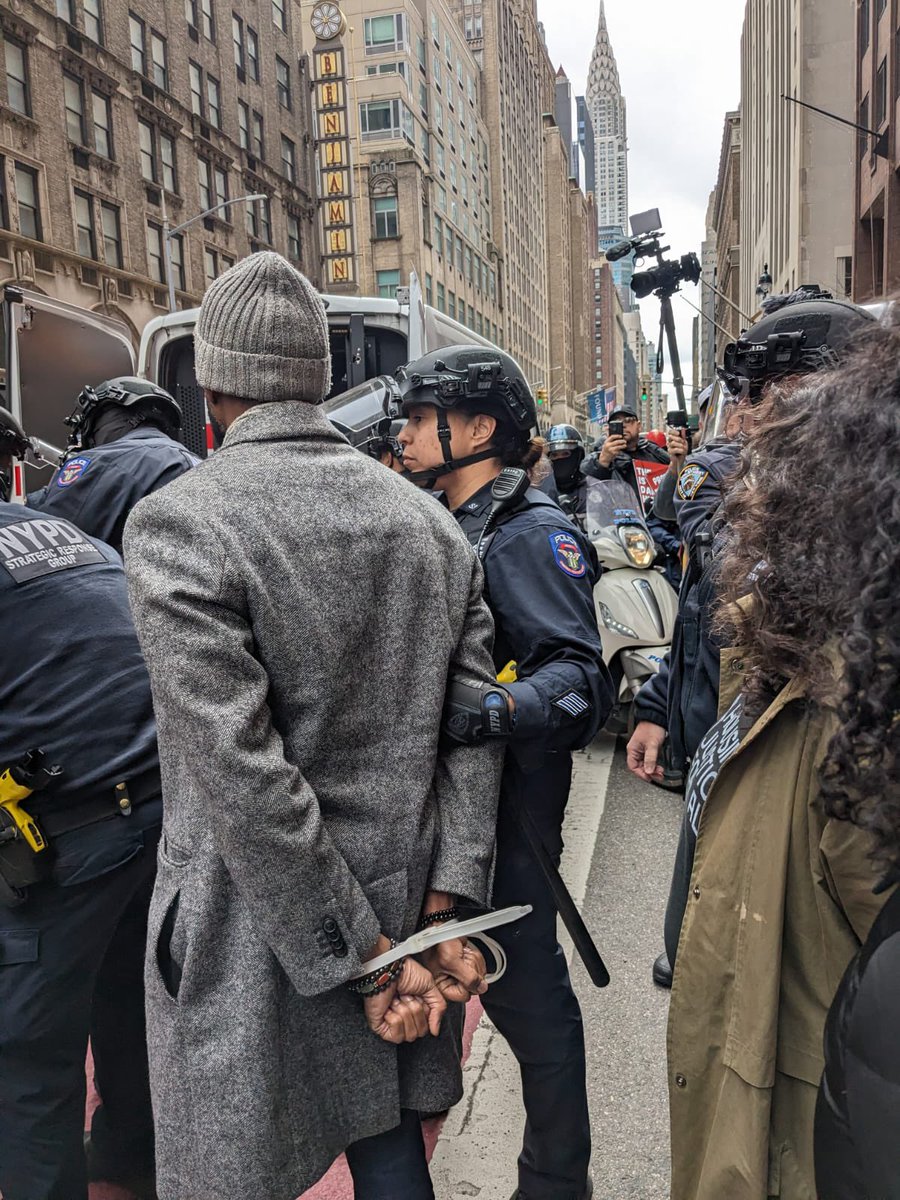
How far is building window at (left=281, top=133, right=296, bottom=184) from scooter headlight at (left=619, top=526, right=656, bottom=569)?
38.9 m

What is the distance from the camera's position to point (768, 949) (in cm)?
124

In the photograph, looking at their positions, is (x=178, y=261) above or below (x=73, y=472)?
above

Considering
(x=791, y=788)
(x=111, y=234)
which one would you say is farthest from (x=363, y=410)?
(x=111, y=234)

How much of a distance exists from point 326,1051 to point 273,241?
4069 centimetres

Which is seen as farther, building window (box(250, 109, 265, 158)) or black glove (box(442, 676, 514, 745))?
building window (box(250, 109, 265, 158))

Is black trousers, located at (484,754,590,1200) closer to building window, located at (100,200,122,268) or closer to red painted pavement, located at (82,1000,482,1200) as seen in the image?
red painted pavement, located at (82,1000,482,1200)

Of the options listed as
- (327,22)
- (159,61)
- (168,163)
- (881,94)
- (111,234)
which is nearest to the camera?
(881,94)

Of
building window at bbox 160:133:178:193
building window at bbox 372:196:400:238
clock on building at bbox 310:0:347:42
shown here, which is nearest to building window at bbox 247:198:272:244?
building window at bbox 160:133:178:193

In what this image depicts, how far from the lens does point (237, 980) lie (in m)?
1.51

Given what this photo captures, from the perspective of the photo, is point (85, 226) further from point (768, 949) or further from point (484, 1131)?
point (768, 949)

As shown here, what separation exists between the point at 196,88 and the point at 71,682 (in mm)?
37625

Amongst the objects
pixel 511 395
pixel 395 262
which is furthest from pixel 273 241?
pixel 511 395

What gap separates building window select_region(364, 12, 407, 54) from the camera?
2029 inches

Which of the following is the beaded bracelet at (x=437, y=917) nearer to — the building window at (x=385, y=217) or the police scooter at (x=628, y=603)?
the police scooter at (x=628, y=603)
